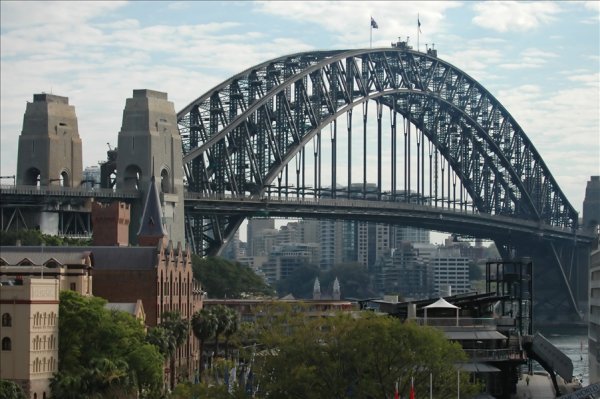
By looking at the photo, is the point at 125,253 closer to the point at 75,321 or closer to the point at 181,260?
the point at 181,260

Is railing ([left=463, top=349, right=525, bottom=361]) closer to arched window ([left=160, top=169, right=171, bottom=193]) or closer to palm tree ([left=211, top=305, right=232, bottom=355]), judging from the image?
palm tree ([left=211, top=305, right=232, bottom=355])

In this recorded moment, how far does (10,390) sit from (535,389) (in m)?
28.1

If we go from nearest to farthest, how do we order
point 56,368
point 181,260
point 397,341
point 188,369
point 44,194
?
point 397,341 < point 56,368 < point 188,369 < point 181,260 < point 44,194

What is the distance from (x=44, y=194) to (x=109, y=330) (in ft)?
204

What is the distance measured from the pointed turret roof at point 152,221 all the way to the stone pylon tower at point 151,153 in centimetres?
1709

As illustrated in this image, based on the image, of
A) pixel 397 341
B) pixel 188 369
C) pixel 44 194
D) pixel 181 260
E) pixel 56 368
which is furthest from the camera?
pixel 44 194

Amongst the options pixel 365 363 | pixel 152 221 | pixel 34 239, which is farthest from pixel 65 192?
pixel 365 363

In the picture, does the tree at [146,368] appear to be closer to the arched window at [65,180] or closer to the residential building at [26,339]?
the residential building at [26,339]

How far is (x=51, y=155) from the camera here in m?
172

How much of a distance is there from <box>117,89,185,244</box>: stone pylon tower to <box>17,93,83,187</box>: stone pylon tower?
4715mm

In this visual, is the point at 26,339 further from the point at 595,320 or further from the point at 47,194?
the point at 47,194

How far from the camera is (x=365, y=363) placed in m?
89.9

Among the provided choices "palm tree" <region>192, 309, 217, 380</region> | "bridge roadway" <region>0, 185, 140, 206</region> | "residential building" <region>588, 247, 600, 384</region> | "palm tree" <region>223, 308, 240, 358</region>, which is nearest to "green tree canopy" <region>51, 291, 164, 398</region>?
"palm tree" <region>192, 309, 217, 380</region>

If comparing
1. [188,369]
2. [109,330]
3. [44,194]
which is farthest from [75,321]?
[44,194]
